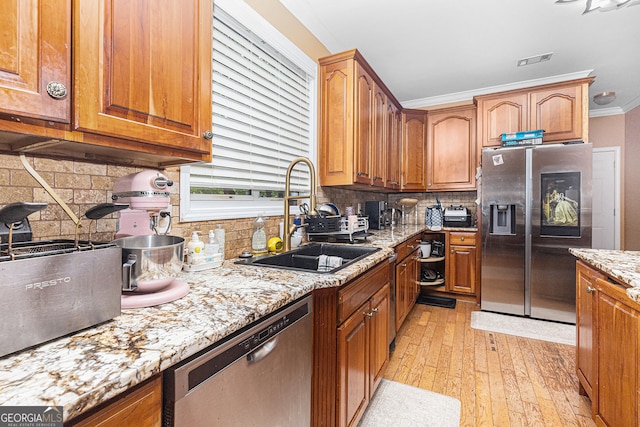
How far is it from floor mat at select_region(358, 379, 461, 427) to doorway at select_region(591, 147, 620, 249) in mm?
4498

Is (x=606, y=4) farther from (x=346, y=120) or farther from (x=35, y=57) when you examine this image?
(x=35, y=57)

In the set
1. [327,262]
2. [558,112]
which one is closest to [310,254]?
[327,262]

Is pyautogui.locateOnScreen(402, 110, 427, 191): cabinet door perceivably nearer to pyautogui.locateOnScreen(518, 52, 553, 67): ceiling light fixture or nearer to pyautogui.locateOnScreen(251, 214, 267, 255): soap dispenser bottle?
pyautogui.locateOnScreen(518, 52, 553, 67): ceiling light fixture

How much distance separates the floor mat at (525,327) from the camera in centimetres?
272

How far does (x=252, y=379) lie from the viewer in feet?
2.78

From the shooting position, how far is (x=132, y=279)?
0.85 metres

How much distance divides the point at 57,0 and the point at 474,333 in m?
3.39

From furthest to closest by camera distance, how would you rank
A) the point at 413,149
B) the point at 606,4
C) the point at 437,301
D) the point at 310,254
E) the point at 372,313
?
the point at 413,149 → the point at 437,301 → the point at 606,4 → the point at 310,254 → the point at 372,313

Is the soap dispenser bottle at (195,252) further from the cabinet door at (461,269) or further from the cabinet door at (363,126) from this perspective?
the cabinet door at (461,269)

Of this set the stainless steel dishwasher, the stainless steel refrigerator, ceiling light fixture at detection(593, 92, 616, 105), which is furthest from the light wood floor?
ceiling light fixture at detection(593, 92, 616, 105)

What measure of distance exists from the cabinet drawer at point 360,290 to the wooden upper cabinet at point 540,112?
106 inches

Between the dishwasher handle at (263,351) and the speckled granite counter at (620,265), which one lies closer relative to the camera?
the dishwasher handle at (263,351)

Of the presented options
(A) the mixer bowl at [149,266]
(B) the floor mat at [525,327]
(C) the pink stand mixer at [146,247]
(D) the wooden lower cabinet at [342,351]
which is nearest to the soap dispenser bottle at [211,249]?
(C) the pink stand mixer at [146,247]
